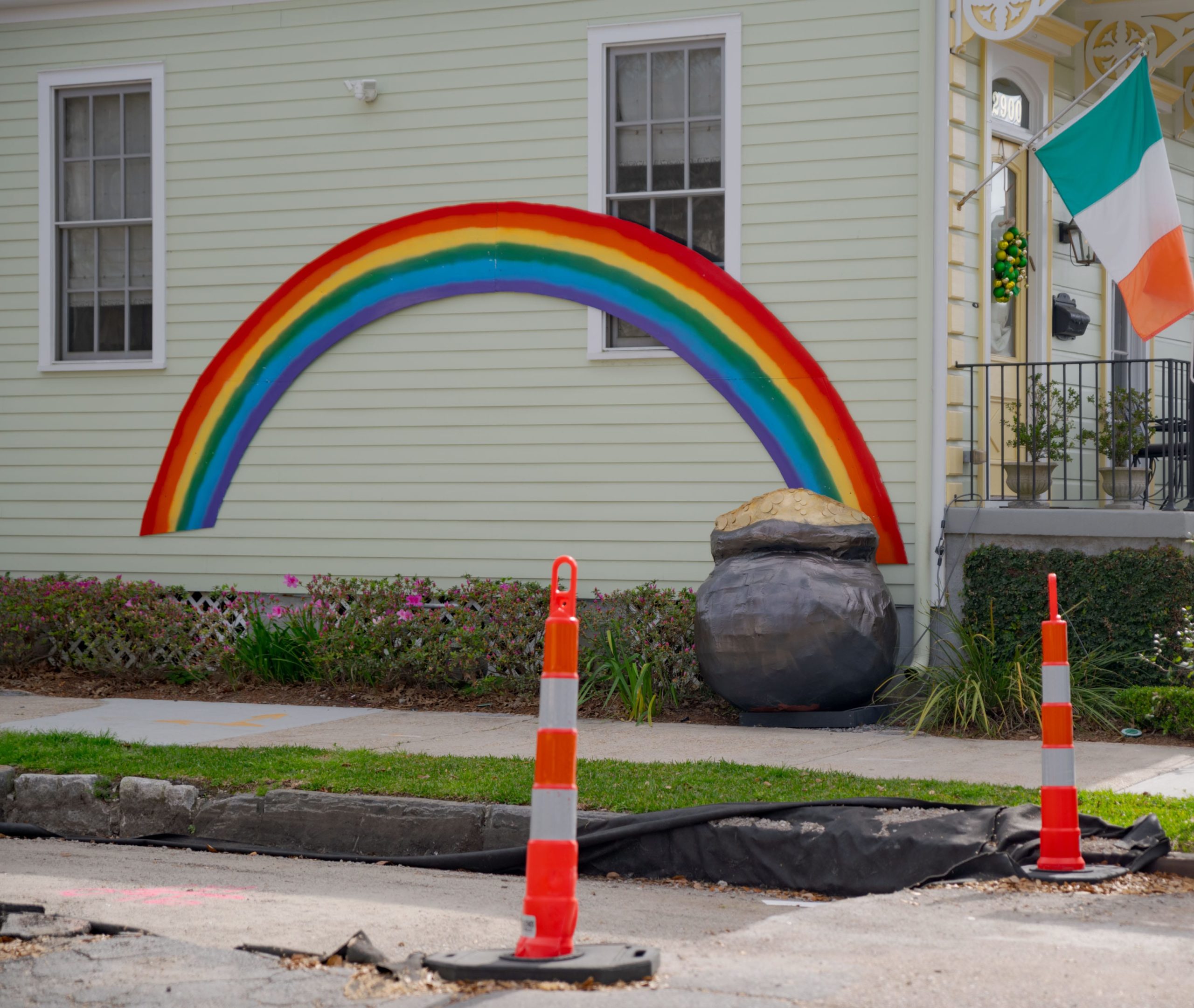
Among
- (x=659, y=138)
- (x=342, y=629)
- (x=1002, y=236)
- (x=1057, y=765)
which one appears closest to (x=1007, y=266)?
(x=1002, y=236)

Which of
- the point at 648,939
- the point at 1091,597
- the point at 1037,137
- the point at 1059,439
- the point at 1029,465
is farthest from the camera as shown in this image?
the point at 1059,439

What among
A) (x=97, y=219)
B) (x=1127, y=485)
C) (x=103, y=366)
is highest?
(x=97, y=219)

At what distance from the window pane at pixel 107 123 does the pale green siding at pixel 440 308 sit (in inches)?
14.9

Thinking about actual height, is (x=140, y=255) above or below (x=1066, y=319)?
above

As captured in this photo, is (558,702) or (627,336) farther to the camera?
(627,336)

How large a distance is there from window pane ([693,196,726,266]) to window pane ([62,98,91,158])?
5.25 meters

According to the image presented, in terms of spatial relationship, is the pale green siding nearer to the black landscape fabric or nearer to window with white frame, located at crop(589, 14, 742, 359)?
window with white frame, located at crop(589, 14, 742, 359)

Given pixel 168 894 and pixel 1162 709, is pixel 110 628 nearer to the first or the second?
pixel 168 894

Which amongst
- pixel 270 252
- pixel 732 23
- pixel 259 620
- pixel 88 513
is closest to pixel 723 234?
pixel 732 23

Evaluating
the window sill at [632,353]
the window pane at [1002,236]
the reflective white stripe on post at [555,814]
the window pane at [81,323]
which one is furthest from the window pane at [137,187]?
the reflective white stripe on post at [555,814]

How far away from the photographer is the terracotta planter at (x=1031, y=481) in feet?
33.6

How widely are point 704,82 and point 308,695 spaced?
525 cm

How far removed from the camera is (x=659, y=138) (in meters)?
11.0

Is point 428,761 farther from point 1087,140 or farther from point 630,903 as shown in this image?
point 1087,140
